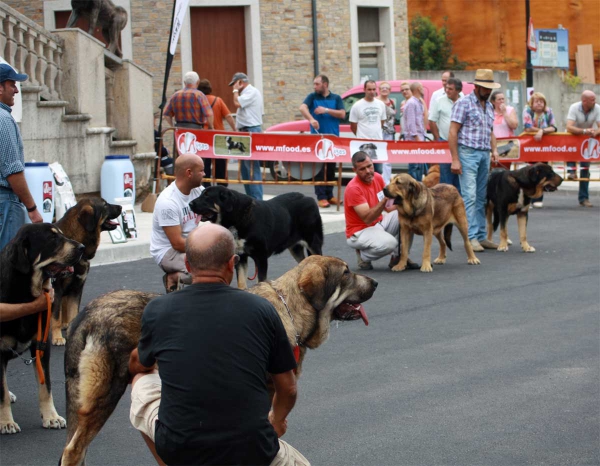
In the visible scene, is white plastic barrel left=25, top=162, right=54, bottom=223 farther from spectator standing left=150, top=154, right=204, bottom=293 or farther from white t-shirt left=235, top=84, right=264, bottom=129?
spectator standing left=150, top=154, right=204, bottom=293

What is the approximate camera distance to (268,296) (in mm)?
4938

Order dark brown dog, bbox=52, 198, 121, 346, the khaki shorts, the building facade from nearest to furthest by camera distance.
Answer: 1. the khaki shorts
2. dark brown dog, bbox=52, 198, 121, 346
3. the building facade

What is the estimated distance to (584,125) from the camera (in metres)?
18.4

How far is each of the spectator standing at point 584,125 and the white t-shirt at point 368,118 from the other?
3849 mm

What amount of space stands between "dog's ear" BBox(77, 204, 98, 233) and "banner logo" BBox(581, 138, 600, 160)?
12.4 metres

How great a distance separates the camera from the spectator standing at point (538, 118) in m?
18.4

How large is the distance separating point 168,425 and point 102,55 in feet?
47.1

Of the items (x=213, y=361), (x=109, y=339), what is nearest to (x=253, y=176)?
(x=109, y=339)

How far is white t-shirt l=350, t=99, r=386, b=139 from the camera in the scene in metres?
17.4

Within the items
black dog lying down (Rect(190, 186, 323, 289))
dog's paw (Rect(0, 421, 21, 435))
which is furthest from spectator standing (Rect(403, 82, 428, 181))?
dog's paw (Rect(0, 421, 21, 435))

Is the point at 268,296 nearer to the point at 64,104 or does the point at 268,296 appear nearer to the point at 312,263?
the point at 312,263

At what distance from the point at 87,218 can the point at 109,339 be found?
3.77m

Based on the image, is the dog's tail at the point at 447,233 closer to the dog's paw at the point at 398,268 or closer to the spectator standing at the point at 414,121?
the dog's paw at the point at 398,268

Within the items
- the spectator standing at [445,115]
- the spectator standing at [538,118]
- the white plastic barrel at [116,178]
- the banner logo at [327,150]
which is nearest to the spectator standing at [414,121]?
the spectator standing at [445,115]
